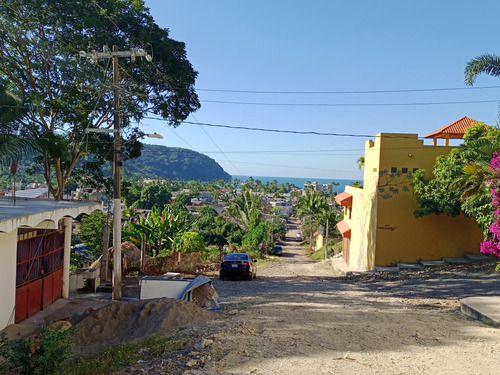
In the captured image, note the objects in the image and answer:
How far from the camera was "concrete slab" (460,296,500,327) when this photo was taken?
31.2 ft

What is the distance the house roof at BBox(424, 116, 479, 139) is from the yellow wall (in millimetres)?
2972

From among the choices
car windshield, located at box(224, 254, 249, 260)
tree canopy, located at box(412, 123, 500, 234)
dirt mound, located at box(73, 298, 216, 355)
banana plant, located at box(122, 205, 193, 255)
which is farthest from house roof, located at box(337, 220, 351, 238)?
dirt mound, located at box(73, 298, 216, 355)

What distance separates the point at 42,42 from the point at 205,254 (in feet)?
50.5

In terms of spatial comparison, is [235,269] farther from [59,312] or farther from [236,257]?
[59,312]

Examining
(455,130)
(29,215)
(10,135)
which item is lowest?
(29,215)

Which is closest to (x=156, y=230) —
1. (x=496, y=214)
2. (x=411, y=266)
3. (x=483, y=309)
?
(x=411, y=266)

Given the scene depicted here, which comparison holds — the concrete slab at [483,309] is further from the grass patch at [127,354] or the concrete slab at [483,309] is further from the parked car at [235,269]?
the parked car at [235,269]

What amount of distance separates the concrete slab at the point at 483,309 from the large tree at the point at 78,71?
12730 millimetres

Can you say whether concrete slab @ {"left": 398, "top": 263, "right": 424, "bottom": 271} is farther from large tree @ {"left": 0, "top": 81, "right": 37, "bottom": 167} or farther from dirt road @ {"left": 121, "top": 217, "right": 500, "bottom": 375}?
large tree @ {"left": 0, "top": 81, "right": 37, "bottom": 167}

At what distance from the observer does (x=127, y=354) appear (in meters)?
6.73

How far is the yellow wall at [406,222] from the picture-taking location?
20828 millimetres

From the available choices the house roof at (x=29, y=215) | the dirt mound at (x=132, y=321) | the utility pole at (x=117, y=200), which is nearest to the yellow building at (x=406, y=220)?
the utility pole at (x=117, y=200)

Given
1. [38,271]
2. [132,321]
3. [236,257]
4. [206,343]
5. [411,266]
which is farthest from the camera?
[411,266]

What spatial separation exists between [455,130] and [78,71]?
1953cm
